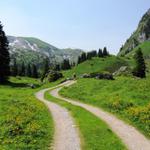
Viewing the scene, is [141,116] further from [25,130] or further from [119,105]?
[25,130]

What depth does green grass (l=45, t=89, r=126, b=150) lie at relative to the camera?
20.6 metres

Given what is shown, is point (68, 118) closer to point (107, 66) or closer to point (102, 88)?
point (102, 88)

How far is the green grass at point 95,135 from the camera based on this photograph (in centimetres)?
2059

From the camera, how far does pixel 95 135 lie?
23.4 meters

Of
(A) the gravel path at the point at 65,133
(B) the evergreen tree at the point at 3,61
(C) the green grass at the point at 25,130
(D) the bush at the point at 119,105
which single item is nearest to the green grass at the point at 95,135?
(A) the gravel path at the point at 65,133

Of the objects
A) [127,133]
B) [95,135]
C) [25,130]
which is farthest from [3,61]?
[95,135]

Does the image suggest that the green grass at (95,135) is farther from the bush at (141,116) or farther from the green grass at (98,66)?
the green grass at (98,66)

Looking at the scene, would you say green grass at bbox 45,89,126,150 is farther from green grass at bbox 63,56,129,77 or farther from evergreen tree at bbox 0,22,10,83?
green grass at bbox 63,56,129,77

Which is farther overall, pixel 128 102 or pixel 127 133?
pixel 128 102

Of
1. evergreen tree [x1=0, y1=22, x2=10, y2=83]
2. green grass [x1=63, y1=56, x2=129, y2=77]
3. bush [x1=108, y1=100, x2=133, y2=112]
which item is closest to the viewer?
bush [x1=108, y1=100, x2=133, y2=112]

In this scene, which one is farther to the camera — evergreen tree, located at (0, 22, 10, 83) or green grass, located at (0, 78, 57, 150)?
evergreen tree, located at (0, 22, 10, 83)

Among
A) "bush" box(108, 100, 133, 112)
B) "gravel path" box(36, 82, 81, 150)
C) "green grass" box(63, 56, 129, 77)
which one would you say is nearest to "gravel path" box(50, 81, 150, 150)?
"bush" box(108, 100, 133, 112)

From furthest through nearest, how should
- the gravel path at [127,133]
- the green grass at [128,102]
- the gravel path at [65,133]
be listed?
1. the green grass at [128,102]
2. the gravel path at [127,133]
3. the gravel path at [65,133]

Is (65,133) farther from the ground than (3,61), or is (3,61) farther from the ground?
(3,61)
